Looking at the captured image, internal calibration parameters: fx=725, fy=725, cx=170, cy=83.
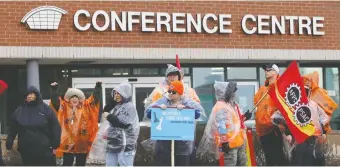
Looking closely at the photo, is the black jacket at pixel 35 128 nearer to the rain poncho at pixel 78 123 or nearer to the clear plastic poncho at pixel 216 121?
the rain poncho at pixel 78 123

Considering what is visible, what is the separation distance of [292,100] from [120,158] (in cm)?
286

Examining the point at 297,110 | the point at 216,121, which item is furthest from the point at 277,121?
the point at 216,121

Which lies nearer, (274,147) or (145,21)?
(274,147)

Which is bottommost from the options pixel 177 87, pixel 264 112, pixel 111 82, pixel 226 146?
pixel 226 146

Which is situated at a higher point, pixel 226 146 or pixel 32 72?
pixel 32 72

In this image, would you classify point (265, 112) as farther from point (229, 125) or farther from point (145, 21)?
point (145, 21)

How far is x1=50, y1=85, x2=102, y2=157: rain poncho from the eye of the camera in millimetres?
11531

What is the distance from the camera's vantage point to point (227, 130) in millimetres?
10680

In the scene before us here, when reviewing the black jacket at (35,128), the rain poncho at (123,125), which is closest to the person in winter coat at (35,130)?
the black jacket at (35,128)

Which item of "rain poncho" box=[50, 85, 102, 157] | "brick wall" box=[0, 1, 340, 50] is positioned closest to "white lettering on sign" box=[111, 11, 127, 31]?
"brick wall" box=[0, 1, 340, 50]

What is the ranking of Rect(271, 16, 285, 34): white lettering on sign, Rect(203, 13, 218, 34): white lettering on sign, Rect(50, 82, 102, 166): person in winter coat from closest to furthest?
Rect(50, 82, 102, 166): person in winter coat
Rect(203, 13, 218, 34): white lettering on sign
Rect(271, 16, 285, 34): white lettering on sign

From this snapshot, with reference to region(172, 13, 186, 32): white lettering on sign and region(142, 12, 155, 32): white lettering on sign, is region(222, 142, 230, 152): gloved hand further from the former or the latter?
region(172, 13, 186, 32): white lettering on sign

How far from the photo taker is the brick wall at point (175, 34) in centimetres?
1656

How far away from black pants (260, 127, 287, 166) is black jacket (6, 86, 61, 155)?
3.53 meters
